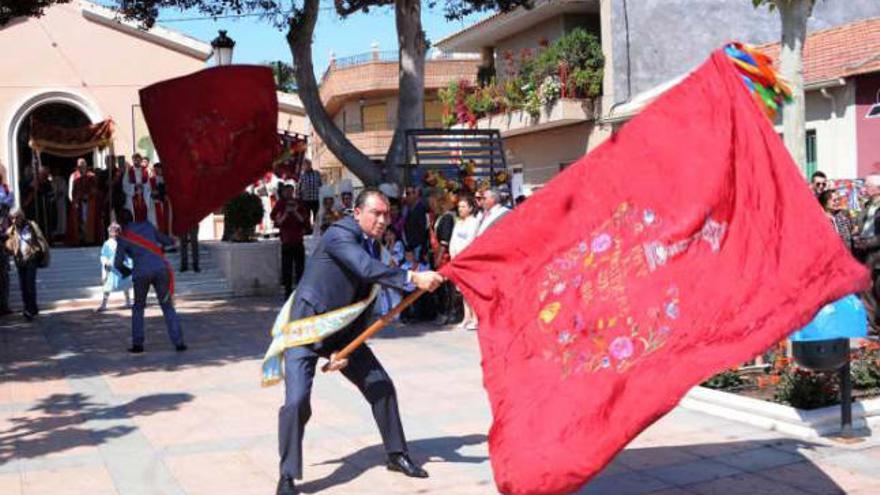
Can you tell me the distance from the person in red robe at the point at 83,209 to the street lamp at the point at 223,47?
8.44 m

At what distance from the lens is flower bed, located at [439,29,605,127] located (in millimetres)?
24781

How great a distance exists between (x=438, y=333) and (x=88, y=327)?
533 centimetres

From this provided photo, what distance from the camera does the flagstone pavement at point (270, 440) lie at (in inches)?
248

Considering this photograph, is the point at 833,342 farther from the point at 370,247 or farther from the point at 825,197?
the point at 825,197

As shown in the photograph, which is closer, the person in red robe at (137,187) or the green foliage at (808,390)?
the green foliage at (808,390)

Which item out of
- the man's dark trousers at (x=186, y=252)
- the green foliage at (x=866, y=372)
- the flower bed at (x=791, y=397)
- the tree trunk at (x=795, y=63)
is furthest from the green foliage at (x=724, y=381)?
the man's dark trousers at (x=186, y=252)

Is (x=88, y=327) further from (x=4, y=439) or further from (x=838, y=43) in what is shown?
(x=838, y=43)

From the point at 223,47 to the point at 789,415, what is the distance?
10957mm

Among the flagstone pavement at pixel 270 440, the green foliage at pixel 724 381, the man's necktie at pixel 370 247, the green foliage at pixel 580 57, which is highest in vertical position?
the green foliage at pixel 580 57

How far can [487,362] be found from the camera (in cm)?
534

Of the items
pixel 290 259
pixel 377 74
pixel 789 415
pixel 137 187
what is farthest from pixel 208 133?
pixel 377 74

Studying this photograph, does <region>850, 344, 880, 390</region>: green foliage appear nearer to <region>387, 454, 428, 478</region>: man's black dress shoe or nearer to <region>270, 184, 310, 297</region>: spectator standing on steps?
<region>387, 454, 428, 478</region>: man's black dress shoe

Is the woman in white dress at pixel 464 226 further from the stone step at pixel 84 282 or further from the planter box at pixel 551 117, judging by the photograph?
the planter box at pixel 551 117

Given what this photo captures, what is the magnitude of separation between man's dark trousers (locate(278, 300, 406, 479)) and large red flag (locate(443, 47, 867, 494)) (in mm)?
1121
